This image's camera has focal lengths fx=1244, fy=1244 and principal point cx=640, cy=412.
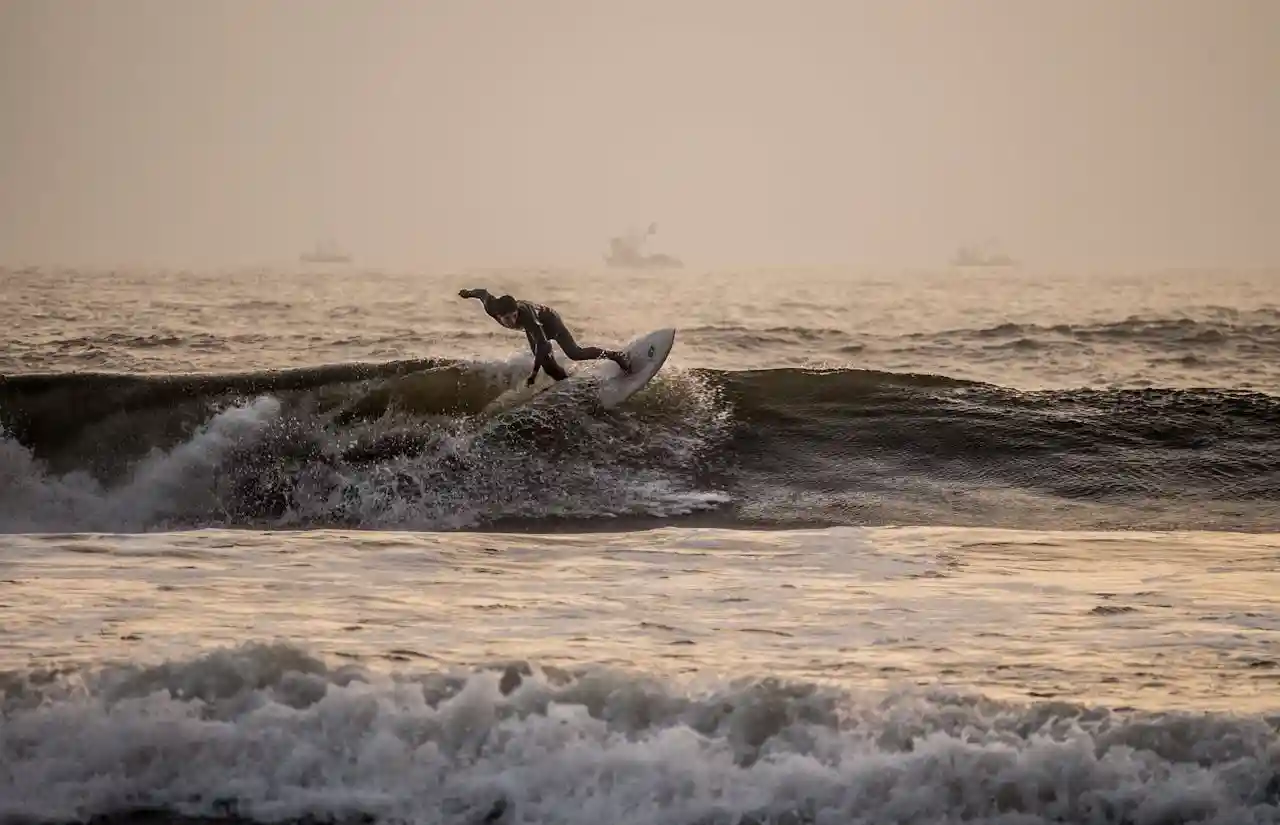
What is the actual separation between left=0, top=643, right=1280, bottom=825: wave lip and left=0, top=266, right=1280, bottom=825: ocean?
0.01 m

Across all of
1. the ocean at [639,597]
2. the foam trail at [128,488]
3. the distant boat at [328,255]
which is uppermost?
the distant boat at [328,255]

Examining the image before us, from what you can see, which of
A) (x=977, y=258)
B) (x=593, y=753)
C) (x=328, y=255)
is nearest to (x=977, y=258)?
Answer: (x=977, y=258)

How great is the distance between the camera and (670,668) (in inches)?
237

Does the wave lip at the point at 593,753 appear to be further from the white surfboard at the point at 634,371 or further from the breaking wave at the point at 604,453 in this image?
the white surfboard at the point at 634,371

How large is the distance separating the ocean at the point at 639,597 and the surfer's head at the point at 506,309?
3.82 ft

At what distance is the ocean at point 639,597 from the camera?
194 inches

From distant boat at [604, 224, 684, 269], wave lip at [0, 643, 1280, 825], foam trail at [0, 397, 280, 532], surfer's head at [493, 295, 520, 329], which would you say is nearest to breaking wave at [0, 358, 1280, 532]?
foam trail at [0, 397, 280, 532]

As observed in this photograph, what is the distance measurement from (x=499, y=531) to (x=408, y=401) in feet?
13.0

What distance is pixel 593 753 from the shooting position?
504 centimetres

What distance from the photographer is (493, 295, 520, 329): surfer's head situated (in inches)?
507

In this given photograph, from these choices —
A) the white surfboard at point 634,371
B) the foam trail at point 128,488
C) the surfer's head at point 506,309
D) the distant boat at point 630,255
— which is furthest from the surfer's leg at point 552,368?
the distant boat at point 630,255

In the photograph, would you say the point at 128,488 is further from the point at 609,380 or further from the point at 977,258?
the point at 977,258

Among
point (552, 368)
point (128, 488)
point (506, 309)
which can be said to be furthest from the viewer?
point (552, 368)

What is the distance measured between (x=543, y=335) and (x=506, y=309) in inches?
34.7
